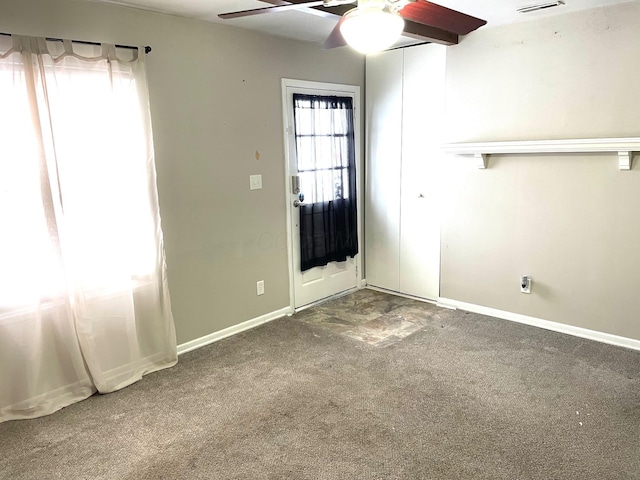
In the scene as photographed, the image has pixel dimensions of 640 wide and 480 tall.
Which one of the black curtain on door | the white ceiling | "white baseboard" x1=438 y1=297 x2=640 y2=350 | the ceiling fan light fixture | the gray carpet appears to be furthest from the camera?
the black curtain on door

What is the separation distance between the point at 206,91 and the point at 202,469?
2494mm

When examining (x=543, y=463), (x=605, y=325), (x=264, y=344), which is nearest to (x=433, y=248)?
(x=605, y=325)

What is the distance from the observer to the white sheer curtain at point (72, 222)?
2.59 m

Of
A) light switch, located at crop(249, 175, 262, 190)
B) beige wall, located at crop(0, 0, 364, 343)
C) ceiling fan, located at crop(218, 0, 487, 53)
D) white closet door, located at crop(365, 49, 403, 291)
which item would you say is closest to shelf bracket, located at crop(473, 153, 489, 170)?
white closet door, located at crop(365, 49, 403, 291)

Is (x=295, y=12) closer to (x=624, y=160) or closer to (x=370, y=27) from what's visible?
(x=370, y=27)

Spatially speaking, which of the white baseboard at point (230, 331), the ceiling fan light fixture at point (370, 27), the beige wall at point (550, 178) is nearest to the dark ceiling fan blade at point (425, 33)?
the beige wall at point (550, 178)

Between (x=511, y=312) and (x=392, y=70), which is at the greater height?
(x=392, y=70)

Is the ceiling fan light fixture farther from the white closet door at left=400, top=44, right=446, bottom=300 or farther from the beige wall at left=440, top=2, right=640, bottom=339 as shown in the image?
the white closet door at left=400, top=44, right=446, bottom=300

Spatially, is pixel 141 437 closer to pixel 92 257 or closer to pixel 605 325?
pixel 92 257

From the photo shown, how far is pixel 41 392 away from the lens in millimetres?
2809

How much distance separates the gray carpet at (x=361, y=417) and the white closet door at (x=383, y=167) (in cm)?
132

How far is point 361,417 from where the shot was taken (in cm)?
263

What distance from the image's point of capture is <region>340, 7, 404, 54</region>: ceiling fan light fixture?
5.68 feet

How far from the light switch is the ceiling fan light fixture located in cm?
210
